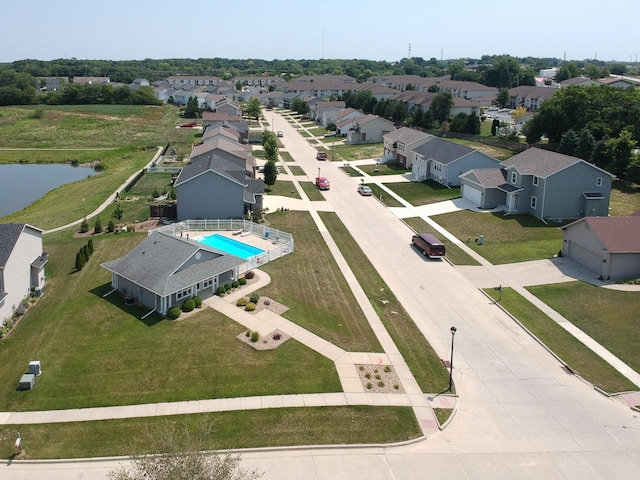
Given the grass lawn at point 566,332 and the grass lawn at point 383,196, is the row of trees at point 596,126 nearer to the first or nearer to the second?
the grass lawn at point 383,196

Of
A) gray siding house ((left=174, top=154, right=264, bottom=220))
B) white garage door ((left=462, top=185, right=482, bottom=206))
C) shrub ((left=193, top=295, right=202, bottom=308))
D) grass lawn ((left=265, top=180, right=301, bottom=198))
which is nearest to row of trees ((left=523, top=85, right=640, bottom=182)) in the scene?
white garage door ((left=462, top=185, right=482, bottom=206))

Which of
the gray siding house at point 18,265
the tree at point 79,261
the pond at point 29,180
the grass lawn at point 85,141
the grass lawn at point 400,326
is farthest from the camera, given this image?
the pond at point 29,180

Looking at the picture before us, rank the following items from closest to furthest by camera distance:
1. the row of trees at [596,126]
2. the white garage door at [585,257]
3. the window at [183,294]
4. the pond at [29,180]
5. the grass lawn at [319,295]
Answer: the grass lawn at [319,295], the window at [183,294], the white garage door at [585,257], the row of trees at [596,126], the pond at [29,180]

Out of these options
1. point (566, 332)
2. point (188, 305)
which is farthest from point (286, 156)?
point (566, 332)

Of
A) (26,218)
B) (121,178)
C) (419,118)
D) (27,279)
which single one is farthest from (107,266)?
(419,118)

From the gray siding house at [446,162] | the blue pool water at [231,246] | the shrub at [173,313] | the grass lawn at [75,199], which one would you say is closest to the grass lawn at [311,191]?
the gray siding house at [446,162]
